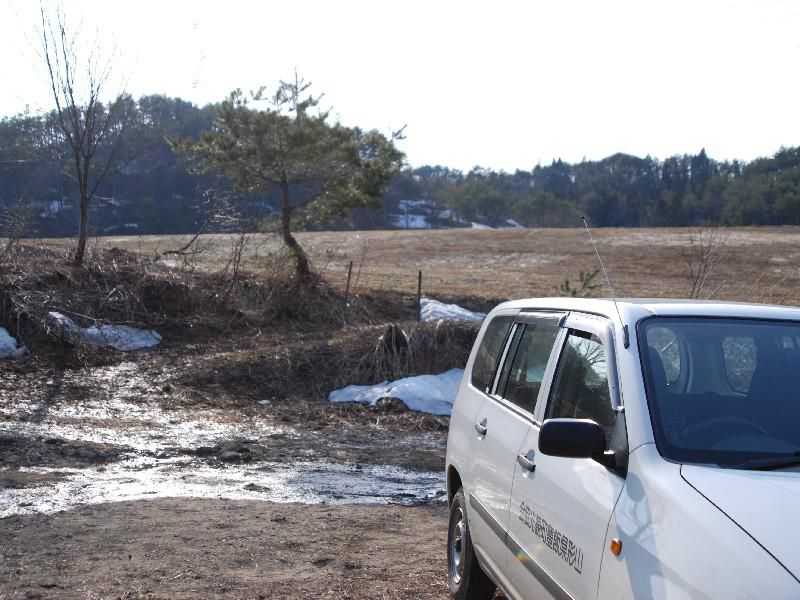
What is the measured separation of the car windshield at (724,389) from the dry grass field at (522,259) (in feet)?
49.6

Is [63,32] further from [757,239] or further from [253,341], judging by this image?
[757,239]

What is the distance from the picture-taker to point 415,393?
13.8 m

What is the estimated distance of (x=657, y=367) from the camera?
3586 millimetres

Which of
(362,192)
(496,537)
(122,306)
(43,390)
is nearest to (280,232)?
(362,192)

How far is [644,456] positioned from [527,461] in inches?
39.1

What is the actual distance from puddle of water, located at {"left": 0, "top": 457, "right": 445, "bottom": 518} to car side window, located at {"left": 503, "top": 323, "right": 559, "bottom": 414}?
370 cm

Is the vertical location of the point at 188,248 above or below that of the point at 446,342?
above

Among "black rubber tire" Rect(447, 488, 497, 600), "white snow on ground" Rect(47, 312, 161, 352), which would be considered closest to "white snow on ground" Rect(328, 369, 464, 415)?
"white snow on ground" Rect(47, 312, 161, 352)

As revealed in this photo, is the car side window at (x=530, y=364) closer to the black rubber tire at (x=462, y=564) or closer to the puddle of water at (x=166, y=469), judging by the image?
the black rubber tire at (x=462, y=564)

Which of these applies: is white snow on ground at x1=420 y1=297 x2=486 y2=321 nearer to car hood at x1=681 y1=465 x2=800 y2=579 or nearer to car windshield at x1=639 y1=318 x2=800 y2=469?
car windshield at x1=639 y1=318 x2=800 y2=469

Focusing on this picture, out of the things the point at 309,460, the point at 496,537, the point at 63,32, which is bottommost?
the point at 309,460

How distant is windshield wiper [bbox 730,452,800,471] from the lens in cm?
315

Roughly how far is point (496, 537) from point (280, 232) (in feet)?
65.8

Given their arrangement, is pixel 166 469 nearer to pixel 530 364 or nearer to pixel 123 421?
pixel 123 421
